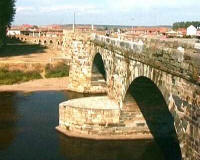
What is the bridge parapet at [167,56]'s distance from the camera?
642 inches

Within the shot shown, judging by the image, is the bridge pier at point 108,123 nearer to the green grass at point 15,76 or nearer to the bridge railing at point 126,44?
the bridge railing at point 126,44

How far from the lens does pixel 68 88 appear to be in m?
49.9

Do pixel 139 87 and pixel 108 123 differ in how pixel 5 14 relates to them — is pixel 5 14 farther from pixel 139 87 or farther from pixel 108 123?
pixel 139 87

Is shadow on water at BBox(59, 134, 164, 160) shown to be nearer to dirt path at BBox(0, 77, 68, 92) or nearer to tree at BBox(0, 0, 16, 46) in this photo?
dirt path at BBox(0, 77, 68, 92)

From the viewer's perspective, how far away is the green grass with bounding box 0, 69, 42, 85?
53.7 m

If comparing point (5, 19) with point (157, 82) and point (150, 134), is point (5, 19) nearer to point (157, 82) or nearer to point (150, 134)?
point (150, 134)

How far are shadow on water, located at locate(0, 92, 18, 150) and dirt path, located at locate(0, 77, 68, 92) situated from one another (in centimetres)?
434

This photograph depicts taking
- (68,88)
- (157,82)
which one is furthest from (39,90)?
(157,82)

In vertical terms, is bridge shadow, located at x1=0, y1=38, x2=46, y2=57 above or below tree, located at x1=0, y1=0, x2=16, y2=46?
below

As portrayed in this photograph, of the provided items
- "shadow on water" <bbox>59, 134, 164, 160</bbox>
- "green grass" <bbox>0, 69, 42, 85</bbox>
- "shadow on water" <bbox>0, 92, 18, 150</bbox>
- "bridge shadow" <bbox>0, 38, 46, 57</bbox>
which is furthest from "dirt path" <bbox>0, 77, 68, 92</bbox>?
"shadow on water" <bbox>59, 134, 164, 160</bbox>

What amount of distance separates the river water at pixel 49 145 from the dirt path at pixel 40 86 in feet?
42.5

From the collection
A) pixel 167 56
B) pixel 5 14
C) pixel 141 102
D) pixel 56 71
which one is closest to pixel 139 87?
pixel 141 102

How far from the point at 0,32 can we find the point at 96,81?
87.2 feet

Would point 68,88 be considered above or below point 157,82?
below
